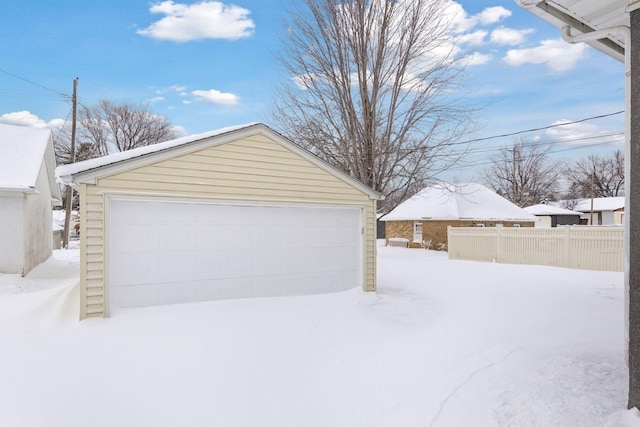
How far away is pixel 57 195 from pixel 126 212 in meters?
14.8

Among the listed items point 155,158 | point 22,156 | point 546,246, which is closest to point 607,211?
point 546,246

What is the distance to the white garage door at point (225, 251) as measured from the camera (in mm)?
6215

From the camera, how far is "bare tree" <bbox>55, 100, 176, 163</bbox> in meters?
30.5

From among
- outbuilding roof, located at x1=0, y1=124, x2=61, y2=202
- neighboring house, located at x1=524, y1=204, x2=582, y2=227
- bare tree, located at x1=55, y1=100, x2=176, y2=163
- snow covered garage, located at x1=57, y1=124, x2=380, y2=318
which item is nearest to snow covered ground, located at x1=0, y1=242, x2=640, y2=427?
snow covered garage, located at x1=57, y1=124, x2=380, y2=318

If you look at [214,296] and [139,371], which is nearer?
[139,371]

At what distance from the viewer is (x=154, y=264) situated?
636 centimetres

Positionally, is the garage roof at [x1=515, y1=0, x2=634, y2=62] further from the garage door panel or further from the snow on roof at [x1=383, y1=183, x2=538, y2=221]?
the snow on roof at [x1=383, y1=183, x2=538, y2=221]

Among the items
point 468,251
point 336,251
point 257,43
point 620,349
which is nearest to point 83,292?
point 336,251

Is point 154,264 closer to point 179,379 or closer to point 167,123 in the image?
point 179,379

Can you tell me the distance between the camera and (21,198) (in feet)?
35.2

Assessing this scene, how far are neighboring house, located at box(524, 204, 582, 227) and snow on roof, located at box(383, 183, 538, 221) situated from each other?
1445cm

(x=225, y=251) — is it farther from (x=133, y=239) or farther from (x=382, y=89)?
(x=382, y=89)

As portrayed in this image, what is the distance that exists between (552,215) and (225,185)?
36.0 meters

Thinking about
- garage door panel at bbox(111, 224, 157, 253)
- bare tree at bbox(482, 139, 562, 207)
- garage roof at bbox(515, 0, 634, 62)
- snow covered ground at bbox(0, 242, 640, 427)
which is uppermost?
bare tree at bbox(482, 139, 562, 207)
